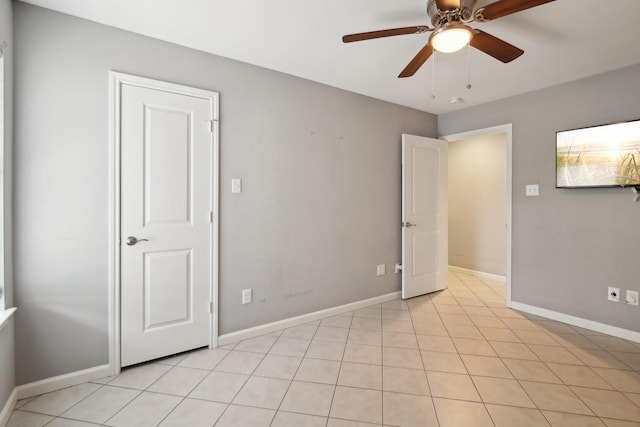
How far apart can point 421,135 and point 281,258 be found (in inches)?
99.0

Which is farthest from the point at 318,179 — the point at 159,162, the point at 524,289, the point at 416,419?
the point at 524,289

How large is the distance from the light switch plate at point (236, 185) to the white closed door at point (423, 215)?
197 centimetres

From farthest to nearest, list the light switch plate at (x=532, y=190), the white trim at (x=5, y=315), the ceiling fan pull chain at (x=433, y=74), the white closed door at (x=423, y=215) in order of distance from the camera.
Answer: the white closed door at (x=423, y=215), the light switch plate at (x=532, y=190), the ceiling fan pull chain at (x=433, y=74), the white trim at (x=5, y=315)

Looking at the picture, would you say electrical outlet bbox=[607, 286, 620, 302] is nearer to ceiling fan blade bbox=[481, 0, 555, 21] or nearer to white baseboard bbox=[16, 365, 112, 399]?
ceiling fan blade bbox=[481, 0, 555, 21]

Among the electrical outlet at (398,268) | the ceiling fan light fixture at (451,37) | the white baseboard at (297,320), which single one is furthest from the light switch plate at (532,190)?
the ceiling fan light fixture at (451,37)

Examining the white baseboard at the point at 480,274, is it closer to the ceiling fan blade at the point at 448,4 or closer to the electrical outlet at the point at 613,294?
the electrical outlet at the point at 613,294

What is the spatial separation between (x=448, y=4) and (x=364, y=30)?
28.2 inches

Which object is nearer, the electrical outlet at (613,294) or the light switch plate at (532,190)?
the electrical outlet at (613,294)

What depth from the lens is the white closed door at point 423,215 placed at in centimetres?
353

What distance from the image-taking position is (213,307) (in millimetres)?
2375

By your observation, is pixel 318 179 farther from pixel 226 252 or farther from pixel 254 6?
pixel 254 6

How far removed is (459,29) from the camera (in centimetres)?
153

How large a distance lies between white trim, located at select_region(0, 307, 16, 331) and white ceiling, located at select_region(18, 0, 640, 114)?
5.95 feet

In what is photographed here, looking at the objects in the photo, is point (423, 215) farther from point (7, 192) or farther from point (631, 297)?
point (7, 192)
